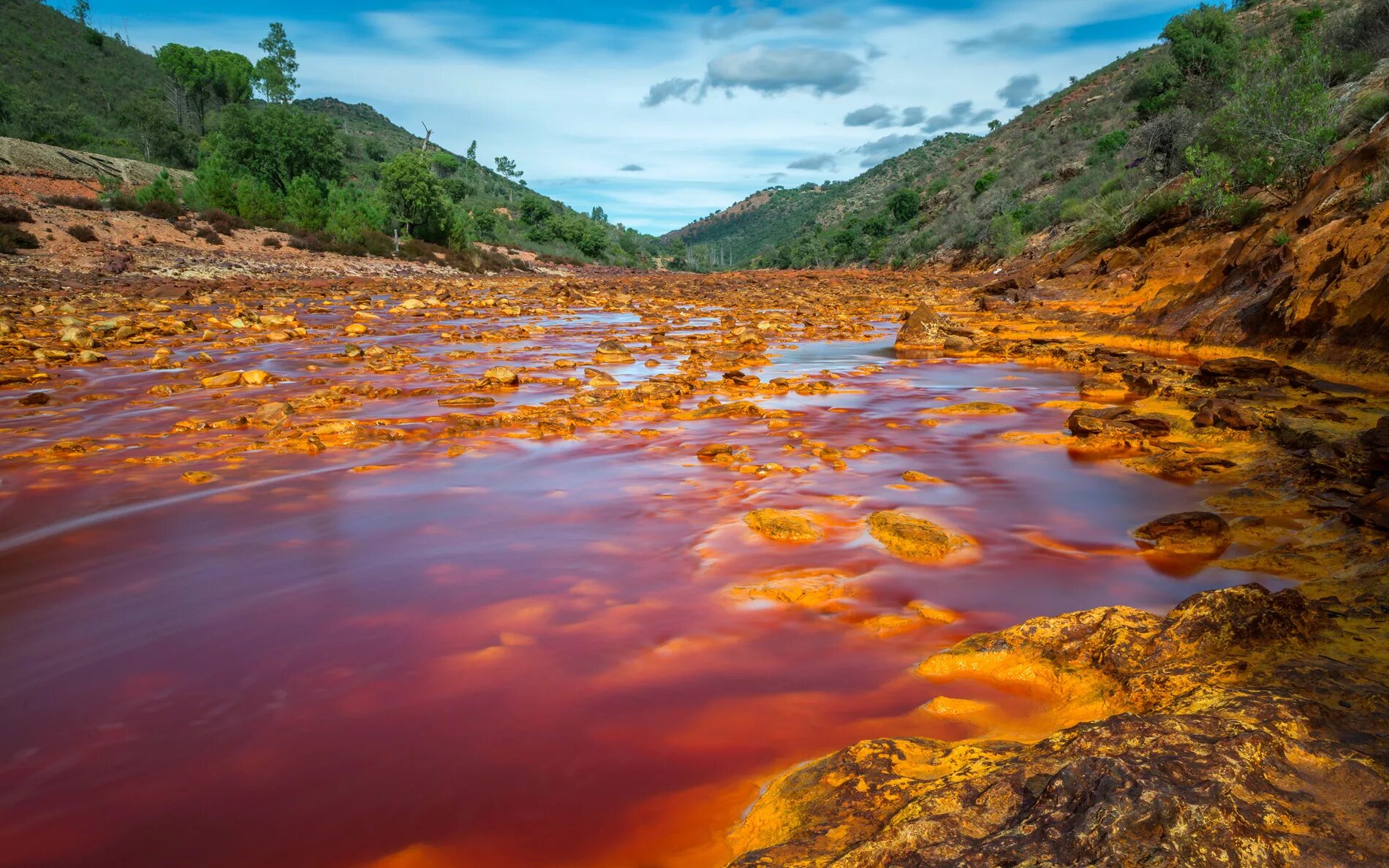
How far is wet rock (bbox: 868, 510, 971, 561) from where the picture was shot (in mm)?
3232

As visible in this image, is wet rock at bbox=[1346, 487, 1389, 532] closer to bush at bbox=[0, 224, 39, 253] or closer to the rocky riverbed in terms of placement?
the rocky riverbed

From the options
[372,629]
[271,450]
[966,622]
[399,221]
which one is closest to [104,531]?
[271,450]

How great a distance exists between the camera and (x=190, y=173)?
49.0 meters

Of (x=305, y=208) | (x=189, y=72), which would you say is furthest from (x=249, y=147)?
(x=189, y=72)

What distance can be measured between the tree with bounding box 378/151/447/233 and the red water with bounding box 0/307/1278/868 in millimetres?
39773

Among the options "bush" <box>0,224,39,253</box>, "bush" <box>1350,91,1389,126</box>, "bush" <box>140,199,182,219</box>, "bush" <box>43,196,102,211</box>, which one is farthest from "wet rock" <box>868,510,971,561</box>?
"bush" <box>43,196,102,211</box>

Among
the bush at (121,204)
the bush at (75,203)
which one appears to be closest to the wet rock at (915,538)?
the bush at (75,203)

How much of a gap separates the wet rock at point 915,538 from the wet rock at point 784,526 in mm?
287

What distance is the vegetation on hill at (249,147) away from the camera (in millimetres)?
33219

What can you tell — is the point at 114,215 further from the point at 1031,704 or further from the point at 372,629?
the point at 1031,704

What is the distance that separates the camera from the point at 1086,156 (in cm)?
3562

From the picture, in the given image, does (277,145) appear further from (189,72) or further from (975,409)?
(975,409)

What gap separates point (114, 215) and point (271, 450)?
26764 millimetres

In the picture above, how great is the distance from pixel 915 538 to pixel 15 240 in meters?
26.1
